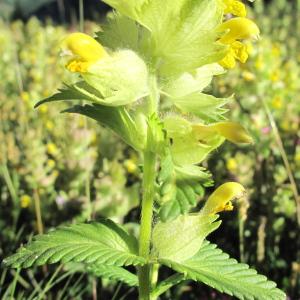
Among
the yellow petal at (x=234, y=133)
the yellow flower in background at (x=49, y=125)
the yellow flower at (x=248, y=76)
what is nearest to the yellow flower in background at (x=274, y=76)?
the yellow flower at (x=248, y=76)

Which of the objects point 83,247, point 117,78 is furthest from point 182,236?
point 117,78

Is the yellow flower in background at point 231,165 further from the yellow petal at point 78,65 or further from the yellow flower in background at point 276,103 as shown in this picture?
the yellow petal at point 78,65

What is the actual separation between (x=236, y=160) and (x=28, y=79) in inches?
77.9

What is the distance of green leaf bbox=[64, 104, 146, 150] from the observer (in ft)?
2.94

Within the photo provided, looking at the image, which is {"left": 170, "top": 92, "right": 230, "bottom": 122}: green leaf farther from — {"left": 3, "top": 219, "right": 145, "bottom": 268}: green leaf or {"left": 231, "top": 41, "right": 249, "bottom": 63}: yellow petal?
{"left": 3, "top": 219, "right": 145, "bottom": 268}: green leaf

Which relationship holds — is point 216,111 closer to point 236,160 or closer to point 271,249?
point 271,249

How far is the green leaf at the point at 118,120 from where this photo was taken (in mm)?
896

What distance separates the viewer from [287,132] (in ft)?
7.93

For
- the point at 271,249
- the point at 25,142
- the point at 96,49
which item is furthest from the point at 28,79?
the point at 96,49

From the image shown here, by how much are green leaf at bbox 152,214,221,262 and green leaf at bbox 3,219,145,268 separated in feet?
0.17

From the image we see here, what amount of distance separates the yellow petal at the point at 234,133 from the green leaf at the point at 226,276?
223 millimetres

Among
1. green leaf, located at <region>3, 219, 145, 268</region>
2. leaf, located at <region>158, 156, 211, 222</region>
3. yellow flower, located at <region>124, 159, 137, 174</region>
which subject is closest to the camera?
leaf, located at <region>158, 156, 211, 222</region>

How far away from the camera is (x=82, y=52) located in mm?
849

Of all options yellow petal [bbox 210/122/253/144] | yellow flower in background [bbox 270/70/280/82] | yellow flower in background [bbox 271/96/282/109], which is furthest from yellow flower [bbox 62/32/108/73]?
yellow flower in background [bbox 270/70/280/82]
